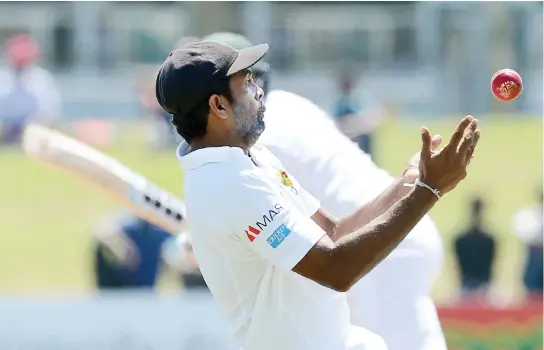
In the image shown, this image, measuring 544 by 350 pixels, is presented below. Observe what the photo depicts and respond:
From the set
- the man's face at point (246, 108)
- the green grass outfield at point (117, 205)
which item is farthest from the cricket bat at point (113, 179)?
the green grass outfield at point (117, 205)

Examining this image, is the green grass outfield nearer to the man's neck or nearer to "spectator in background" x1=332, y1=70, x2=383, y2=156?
"spectator in background" x1=332, y1=70, x2=383, y2=156

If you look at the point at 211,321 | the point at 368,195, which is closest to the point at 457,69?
the point at 211,321

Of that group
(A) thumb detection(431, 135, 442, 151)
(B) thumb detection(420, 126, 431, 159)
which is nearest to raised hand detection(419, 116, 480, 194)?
(B) thumb detection(420, 126, 431, 159)

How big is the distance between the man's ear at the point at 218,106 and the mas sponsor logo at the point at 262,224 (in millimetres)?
308

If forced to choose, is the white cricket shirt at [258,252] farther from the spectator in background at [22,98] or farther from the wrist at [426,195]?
the spectator in background at [22,98]

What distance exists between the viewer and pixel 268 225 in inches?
118

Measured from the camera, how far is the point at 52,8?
19.1 m

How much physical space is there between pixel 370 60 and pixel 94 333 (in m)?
13.8

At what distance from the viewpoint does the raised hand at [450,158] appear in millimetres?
2973

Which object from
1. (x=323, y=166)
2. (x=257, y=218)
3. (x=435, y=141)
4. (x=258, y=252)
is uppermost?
(x=435, y=141)

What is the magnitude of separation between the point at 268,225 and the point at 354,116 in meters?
8.92

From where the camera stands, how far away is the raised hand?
9.75ft

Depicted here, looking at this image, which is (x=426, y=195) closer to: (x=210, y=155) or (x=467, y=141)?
(x=467, y=141)

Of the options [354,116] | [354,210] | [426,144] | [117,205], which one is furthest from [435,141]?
[117,205]
